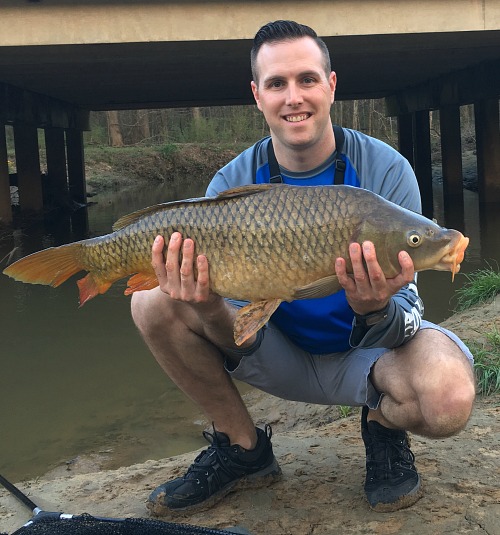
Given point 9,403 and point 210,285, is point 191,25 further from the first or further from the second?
point 210,285

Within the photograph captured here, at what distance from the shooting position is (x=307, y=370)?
252 centimetres

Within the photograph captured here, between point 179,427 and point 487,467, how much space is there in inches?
68.5

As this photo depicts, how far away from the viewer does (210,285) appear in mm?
2168

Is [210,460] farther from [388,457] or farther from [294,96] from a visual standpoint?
[294,96]

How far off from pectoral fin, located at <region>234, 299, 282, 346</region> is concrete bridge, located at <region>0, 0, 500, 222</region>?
6.70m

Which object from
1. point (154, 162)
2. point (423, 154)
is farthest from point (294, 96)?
point (154, 162)

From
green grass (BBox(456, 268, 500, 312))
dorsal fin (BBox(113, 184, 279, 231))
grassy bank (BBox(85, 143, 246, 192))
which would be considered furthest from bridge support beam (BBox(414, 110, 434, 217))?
dorsal fin (BBox(113, 184, 279, 231))

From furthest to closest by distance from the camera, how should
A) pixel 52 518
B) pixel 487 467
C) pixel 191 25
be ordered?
pixel 191 25 < pixel 487 467 < pixel 52 518

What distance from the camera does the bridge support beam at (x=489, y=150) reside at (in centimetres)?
1315

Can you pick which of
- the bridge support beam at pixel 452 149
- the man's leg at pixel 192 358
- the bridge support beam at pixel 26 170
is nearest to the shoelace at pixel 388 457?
the man's leg at pixel 192 358

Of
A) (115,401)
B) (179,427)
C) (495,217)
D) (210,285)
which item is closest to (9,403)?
(115,401)

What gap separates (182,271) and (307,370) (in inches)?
25.8

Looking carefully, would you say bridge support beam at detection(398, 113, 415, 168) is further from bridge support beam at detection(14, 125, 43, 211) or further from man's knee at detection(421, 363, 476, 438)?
man's knee at detection(421, 363, 476, 438)

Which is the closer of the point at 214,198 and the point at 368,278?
the point at 368,278
